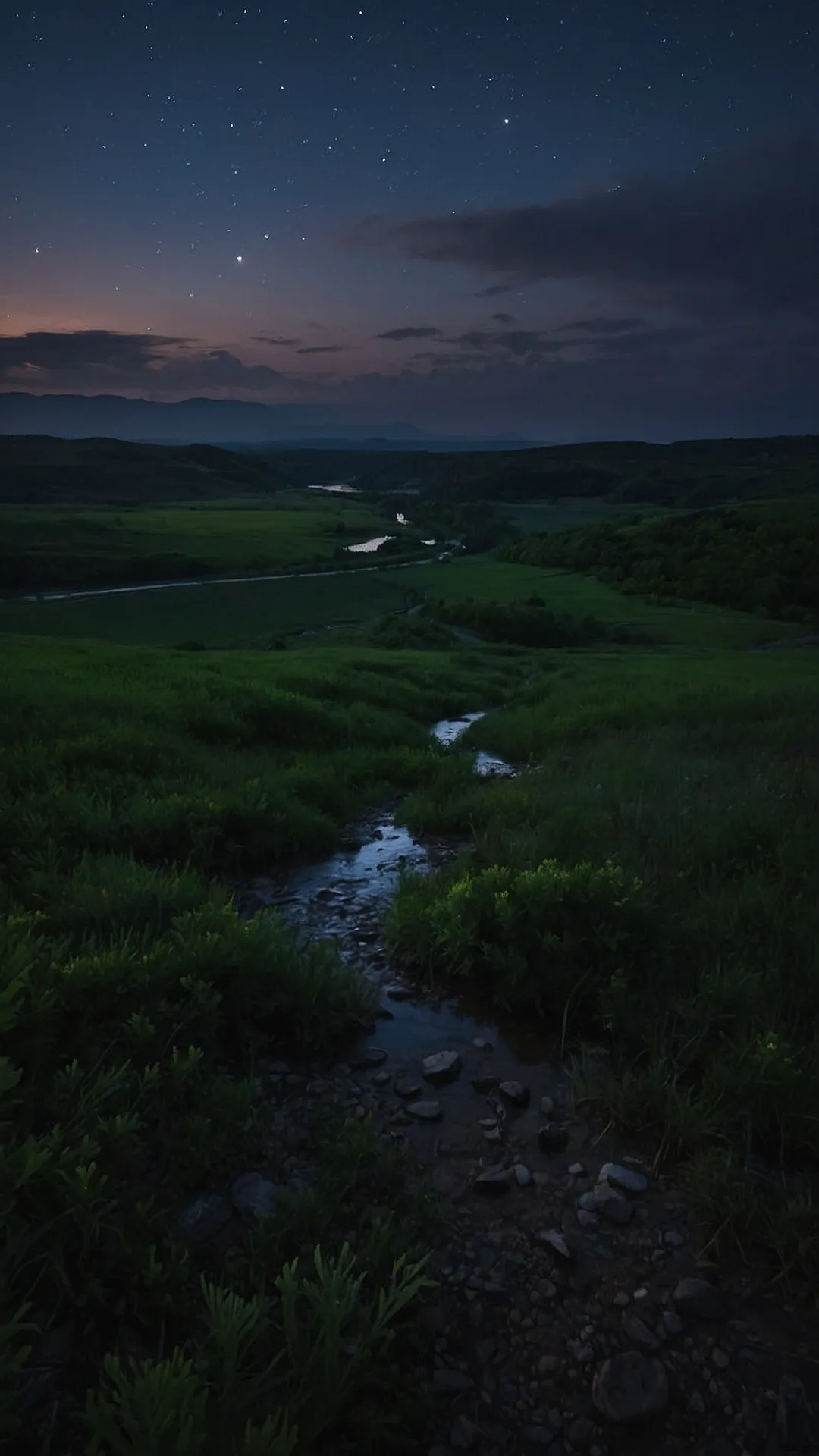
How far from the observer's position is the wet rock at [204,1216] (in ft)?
12.7

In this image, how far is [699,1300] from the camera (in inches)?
152

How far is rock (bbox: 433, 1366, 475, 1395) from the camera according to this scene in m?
3.40

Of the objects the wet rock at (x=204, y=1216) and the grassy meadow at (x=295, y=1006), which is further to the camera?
the wet rock at (x=204, y=1216)

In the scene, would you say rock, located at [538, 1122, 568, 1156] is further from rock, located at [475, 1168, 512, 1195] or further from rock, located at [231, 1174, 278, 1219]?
rock, located at [231, 1174, 278, 1219]

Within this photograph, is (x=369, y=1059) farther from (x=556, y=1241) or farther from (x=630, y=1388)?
(x=630, y=1388)

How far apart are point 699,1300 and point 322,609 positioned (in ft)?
222

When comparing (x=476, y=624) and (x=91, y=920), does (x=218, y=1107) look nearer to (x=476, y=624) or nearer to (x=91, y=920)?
(x=91, y=920)

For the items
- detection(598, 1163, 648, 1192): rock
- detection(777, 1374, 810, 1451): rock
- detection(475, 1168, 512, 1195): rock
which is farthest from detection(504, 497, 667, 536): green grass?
detection(777, 1374, 810, 1451): rock

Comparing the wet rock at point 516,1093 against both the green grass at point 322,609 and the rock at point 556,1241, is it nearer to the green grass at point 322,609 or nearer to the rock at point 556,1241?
the rock at point 556,1241

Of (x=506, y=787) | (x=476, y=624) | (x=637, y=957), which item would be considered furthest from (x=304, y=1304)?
(x=476, y=624)

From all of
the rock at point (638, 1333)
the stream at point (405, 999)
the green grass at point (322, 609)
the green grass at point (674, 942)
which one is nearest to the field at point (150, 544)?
the green grass at point (322, 609)

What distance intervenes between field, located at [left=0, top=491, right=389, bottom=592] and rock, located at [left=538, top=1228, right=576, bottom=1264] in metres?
95.2

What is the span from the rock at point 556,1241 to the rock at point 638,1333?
40 centimetres

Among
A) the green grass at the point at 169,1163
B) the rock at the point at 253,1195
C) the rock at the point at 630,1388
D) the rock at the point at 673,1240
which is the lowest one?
the rock at the point at 673,1240
